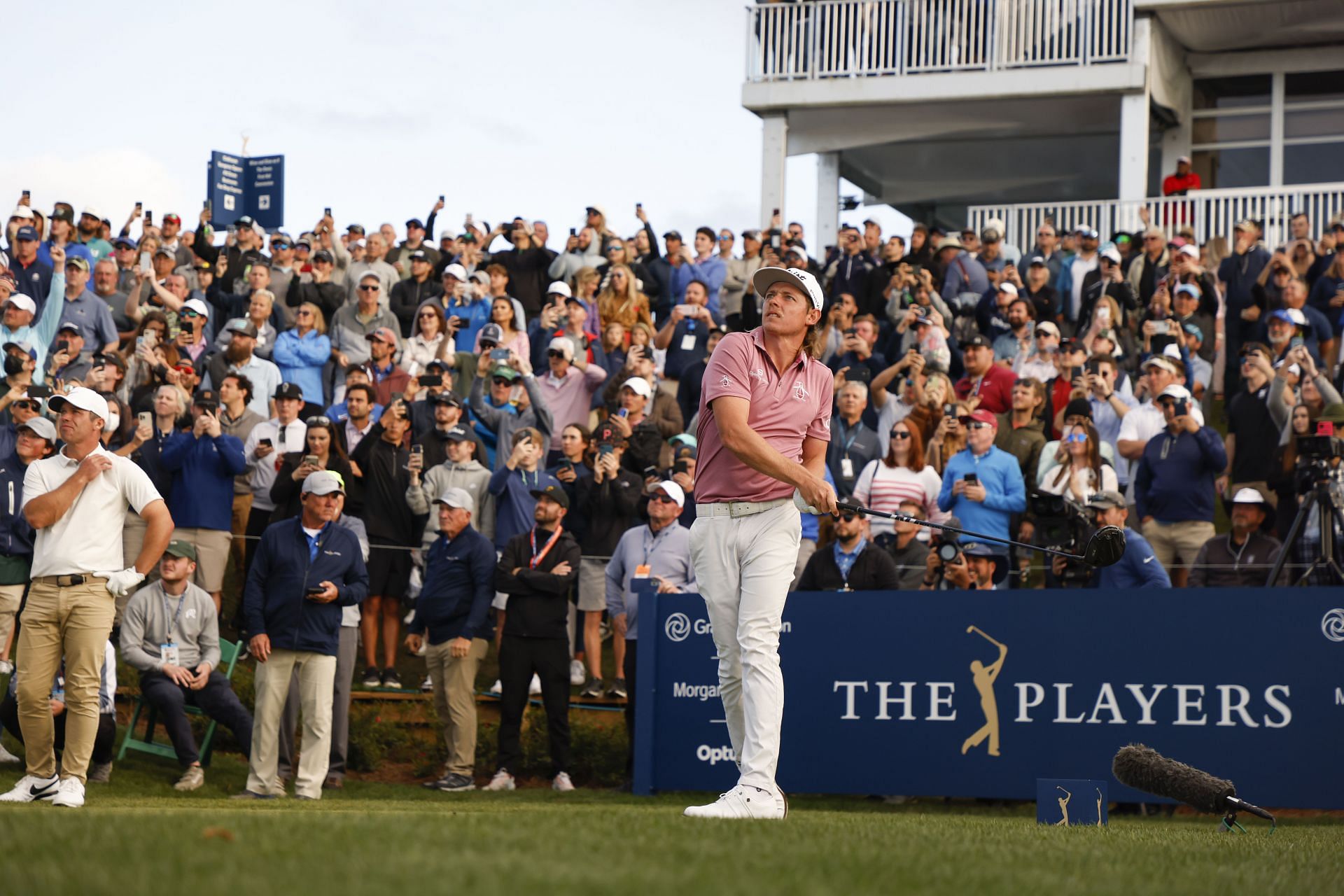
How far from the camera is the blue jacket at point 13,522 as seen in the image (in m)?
A: 12.9

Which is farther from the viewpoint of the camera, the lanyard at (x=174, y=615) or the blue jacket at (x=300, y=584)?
the lanyard at (x=174, y=615)

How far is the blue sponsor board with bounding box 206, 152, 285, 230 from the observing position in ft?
84.0

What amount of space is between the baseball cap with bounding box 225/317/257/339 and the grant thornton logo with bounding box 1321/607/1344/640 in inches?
420

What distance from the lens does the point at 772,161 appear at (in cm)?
2983

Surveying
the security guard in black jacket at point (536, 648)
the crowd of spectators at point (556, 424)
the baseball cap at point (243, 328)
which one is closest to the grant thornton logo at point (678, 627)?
the crowd of spectators at point (556, 424)

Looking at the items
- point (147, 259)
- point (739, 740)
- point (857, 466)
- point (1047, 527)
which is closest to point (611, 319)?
point (857, 466)

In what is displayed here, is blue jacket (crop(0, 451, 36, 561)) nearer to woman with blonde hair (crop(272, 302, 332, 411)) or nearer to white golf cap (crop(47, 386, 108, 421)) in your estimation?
white golf cap (crop(47, 386, 108, 421))

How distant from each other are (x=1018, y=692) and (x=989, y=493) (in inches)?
126

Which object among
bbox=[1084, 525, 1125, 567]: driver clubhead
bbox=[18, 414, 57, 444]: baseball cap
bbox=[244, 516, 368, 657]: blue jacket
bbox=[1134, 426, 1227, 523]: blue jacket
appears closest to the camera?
bbox=[1084, 525, 1125, 567]: driver clubhead

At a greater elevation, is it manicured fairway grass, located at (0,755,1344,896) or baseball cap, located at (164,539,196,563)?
baseball cap, located at (164,539,196,563)

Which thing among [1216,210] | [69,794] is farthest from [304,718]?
[1216,210]

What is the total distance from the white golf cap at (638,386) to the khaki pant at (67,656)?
6.87m

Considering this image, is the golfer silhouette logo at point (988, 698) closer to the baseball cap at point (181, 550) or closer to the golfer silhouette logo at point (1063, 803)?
the golfer silhouette logo at point (1063, 803)

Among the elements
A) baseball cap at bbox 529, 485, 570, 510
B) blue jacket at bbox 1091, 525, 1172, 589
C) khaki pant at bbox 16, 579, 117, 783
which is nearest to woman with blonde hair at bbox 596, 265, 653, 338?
baseball cap at bbox 529, 485, 570, 510
